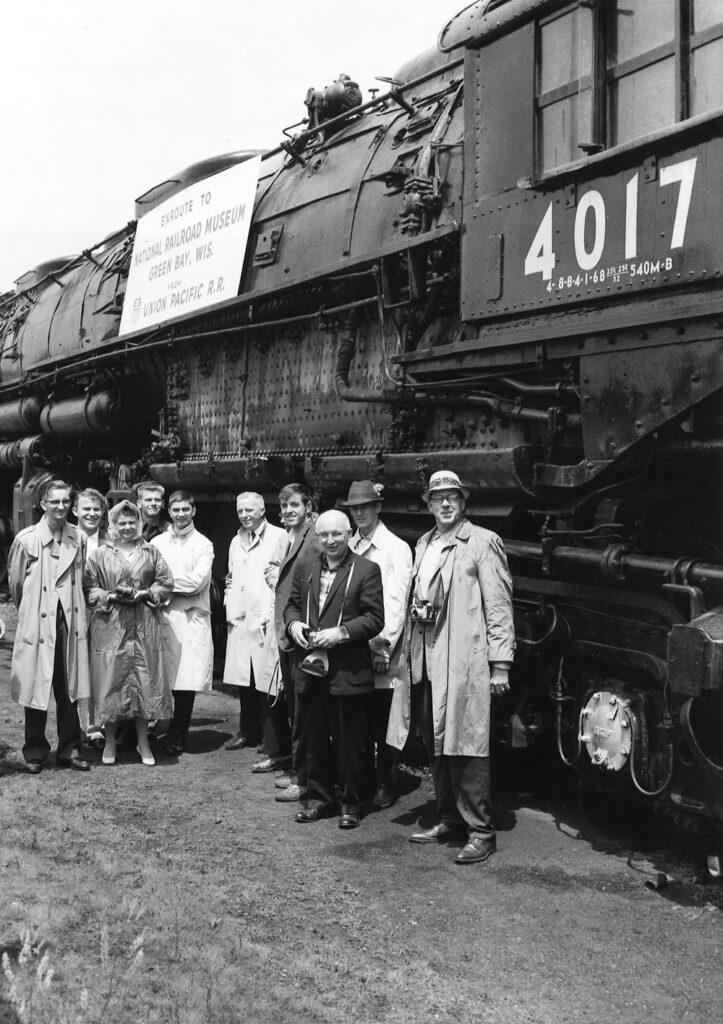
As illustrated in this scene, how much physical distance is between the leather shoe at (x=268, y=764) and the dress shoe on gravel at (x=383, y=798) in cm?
90

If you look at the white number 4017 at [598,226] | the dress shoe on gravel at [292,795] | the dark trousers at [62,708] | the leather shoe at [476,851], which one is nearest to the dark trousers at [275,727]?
the dress shoe on gravel at [292,795]

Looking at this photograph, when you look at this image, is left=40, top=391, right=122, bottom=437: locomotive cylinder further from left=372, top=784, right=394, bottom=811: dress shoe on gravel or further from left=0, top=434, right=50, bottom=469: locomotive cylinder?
left=372, top=784, right=394, bottom=811: dress shoe on gravel

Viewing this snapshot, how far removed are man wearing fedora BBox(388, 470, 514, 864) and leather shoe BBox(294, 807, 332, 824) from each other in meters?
0.60

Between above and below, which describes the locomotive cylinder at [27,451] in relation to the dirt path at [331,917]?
above

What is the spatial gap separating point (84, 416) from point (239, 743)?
5.39 m

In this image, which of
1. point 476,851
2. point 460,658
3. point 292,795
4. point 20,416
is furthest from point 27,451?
point 476,851

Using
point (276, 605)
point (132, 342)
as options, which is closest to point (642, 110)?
point (276, 605)

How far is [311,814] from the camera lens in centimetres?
542

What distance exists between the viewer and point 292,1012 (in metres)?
3.32

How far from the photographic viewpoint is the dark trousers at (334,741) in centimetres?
545

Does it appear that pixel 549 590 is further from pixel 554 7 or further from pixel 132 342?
pixel 132 342

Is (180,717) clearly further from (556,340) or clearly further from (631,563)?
(556,340)

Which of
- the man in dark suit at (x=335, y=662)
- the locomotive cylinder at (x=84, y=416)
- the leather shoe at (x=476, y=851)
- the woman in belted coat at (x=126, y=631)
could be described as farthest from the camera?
the locomotive cylinder at (x=84, y=416)

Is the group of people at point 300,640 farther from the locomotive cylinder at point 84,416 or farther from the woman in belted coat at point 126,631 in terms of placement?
the locomotive cylinder at point 84,416
